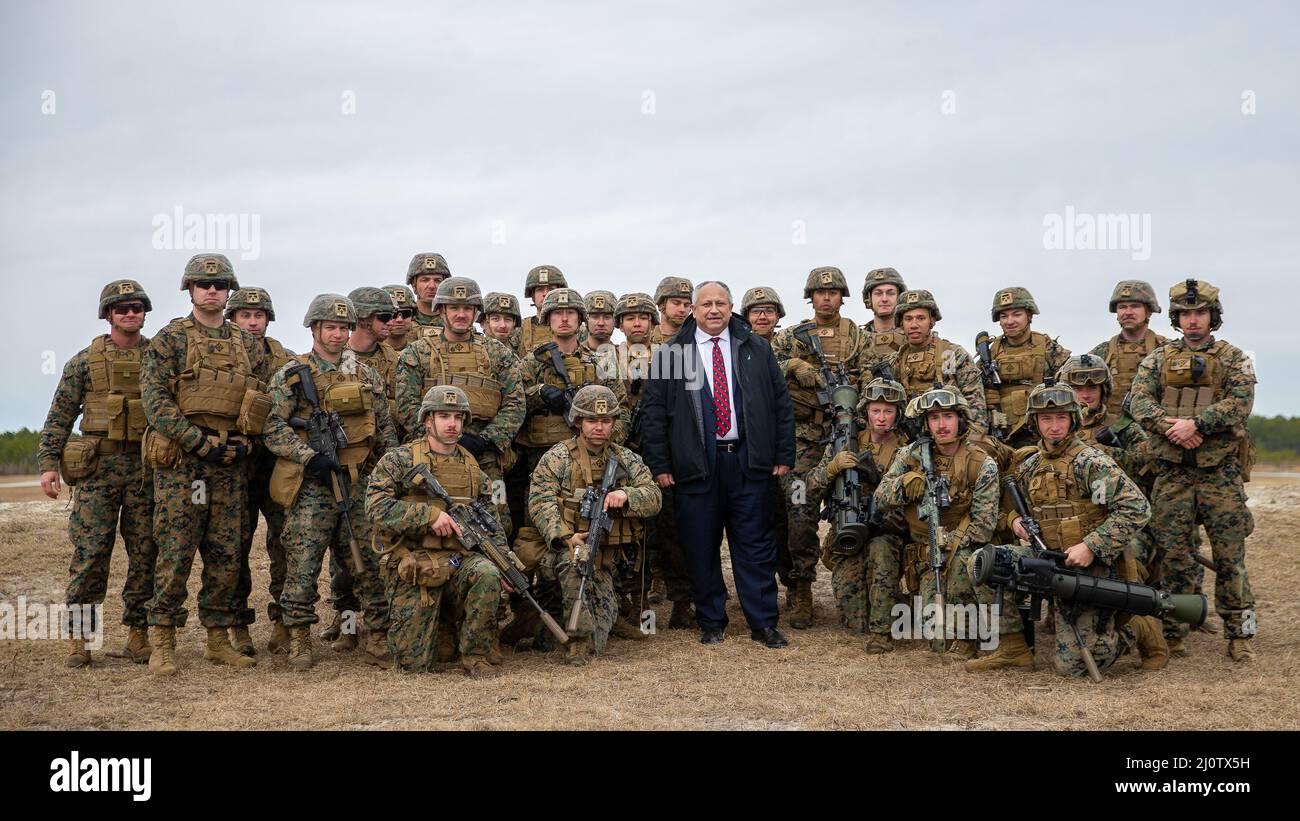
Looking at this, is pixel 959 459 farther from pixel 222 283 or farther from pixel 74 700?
pixel 74 700

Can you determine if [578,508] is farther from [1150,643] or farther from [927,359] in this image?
[1150,643]

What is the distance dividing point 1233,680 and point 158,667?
26.5ft

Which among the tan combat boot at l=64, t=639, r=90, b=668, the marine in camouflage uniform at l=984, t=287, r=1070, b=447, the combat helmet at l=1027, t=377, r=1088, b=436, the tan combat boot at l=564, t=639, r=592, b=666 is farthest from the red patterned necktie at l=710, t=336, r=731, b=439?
the tan combat boot at l=64, t=639, r=90, b=668

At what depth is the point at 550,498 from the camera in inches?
370

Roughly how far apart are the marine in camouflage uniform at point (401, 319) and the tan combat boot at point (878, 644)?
5283mm

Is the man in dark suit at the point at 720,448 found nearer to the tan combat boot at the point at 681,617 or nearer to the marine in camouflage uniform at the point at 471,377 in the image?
the tan combat boot at the point at 681,617

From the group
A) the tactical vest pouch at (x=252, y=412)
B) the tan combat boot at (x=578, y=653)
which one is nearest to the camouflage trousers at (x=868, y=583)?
the tan combat boot at (x=578, y=653)

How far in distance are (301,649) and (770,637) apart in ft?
12.6

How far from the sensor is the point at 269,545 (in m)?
10.8

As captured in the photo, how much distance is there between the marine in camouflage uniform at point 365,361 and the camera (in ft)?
33.1

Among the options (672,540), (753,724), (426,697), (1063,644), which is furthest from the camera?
(672,540)

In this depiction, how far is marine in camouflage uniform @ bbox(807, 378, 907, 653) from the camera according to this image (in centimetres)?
979

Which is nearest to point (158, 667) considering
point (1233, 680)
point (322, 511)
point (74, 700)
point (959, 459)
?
point (74, 700)

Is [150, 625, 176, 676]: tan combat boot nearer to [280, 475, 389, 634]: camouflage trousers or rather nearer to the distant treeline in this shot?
[280, 475, 389, 634]: camouflage trousers
